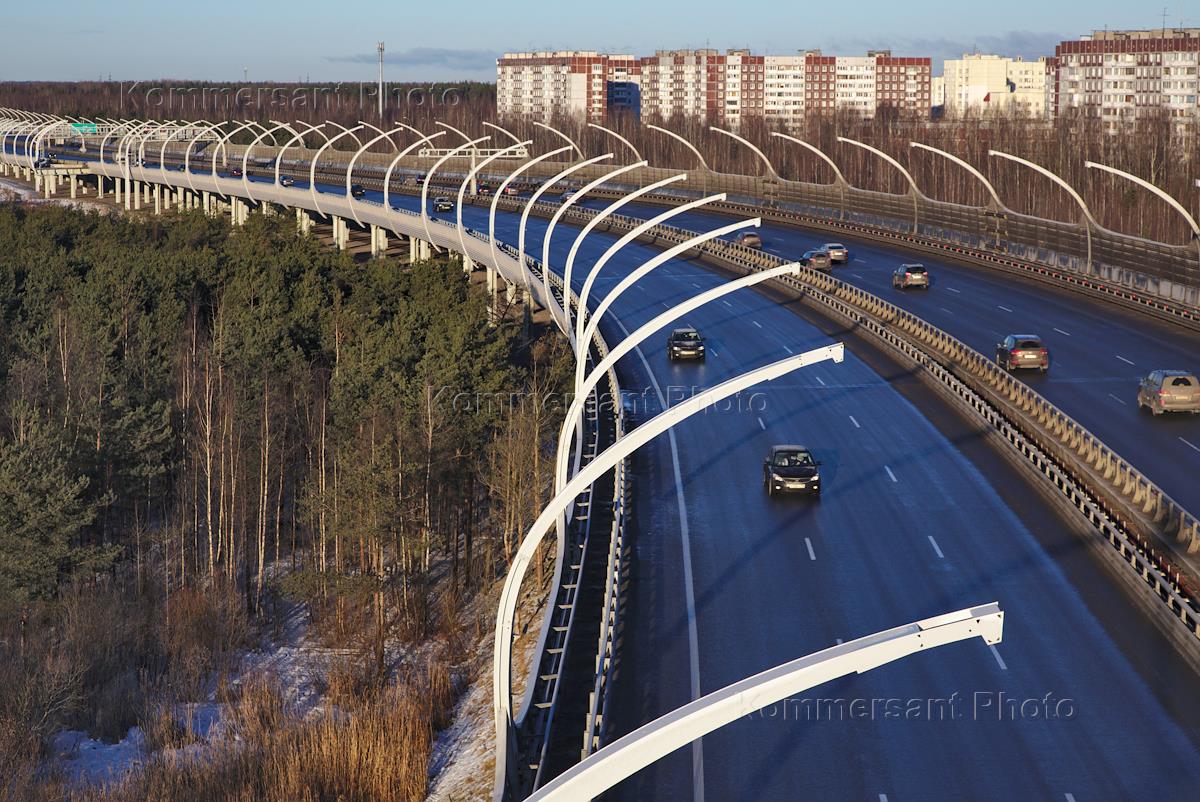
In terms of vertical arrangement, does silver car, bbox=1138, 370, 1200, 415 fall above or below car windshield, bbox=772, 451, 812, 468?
above

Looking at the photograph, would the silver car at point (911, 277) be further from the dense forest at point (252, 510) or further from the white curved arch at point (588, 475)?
the white curved arch at point (588, 475)

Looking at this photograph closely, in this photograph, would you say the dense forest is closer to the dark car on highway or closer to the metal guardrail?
the metal guardrail

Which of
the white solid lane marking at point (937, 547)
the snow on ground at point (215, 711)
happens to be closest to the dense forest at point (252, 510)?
the snow on ground at point (215, 711)

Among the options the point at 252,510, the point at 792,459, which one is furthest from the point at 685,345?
the point at 792,459

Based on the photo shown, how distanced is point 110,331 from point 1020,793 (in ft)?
205

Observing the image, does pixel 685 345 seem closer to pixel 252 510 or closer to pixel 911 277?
pixel 252 510

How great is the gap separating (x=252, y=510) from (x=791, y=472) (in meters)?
24.5

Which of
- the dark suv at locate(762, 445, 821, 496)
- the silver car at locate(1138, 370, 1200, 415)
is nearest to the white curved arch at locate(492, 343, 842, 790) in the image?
the dark suv at locate(762, 445, 821, 496)

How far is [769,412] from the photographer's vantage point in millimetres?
49938

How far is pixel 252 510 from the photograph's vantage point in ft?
182

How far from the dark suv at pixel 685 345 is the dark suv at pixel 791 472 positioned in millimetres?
18959

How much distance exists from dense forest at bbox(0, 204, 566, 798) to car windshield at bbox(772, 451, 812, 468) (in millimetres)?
8461

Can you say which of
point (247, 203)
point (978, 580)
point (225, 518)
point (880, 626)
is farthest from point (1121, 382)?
point (247, 203)

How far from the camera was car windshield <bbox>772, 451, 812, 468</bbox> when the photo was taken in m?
39.2
